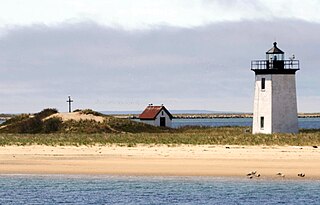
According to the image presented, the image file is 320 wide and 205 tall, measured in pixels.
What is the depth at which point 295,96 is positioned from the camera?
162ft

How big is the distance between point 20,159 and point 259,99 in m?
20.8

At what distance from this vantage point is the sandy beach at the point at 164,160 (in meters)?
29.1

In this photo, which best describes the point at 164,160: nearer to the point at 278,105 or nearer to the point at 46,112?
the point at 278,105

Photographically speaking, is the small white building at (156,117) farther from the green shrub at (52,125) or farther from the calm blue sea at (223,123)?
the calm blue sea at (223,123)

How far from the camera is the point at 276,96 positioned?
48.8 m

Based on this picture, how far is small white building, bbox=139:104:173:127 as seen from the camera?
65.8 m

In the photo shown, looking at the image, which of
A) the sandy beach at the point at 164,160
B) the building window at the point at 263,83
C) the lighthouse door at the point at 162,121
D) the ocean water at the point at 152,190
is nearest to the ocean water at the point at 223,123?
the lighthouse door at the point at 162,121

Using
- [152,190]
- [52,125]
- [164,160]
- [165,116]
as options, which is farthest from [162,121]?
[152,190]

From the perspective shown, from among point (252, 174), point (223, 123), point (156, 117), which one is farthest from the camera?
point (223, 123)

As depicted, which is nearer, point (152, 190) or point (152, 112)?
point (152, 190)

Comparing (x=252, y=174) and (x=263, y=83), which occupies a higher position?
(x=263, y=83)

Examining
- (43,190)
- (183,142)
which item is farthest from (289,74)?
(43,190)

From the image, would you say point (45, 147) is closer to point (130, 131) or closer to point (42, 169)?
point (42, 169)

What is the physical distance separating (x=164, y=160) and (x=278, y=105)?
60.6 ft
